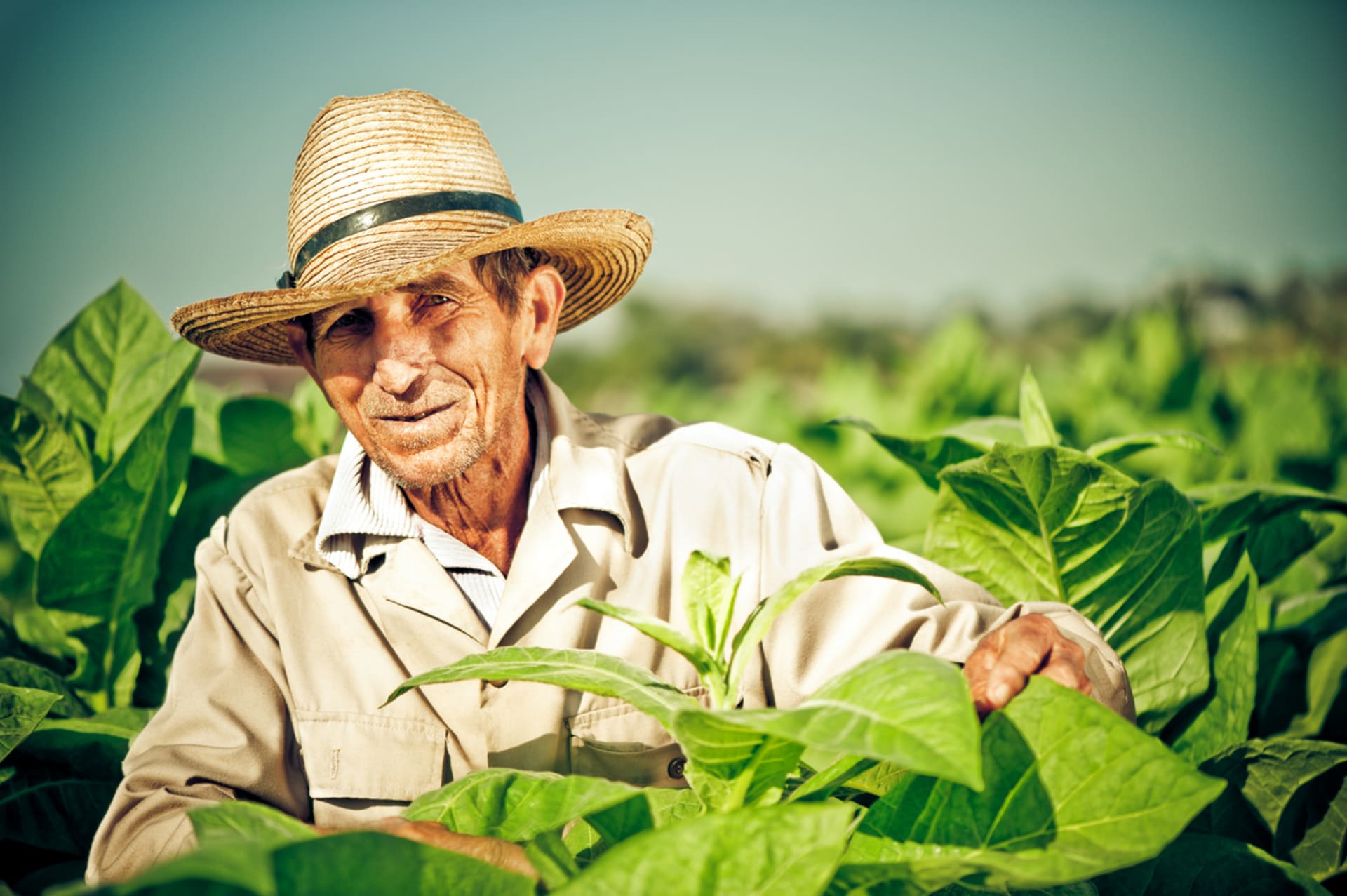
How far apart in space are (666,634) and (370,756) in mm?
937

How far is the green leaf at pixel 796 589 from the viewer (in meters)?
1.19

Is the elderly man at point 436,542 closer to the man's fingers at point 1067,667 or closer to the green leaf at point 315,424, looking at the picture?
the man's fingers at point 1067,667

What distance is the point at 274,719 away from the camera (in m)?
1.95

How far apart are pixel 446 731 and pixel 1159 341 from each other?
4836mm

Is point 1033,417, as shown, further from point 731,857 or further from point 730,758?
point 731,857

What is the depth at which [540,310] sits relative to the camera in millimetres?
2332

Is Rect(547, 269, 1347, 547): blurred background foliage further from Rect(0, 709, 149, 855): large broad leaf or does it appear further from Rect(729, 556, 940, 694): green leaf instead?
Rect(0, 709, 149, 855): large broad leaf

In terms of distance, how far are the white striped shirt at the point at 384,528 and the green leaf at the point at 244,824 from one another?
3.15ft

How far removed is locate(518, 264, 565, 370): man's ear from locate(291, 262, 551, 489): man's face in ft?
0.50

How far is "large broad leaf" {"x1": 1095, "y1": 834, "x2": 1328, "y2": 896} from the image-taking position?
5.06 ft

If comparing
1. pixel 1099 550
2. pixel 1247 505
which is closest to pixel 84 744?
pixel 1099 550

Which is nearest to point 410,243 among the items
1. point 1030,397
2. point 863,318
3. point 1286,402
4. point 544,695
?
point 544,695

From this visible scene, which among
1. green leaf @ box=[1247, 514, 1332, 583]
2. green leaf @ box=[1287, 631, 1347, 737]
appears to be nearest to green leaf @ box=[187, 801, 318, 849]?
green leaf @ box=[1287, 631, 1347, 737]

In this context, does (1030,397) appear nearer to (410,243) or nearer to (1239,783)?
(1239,783)
